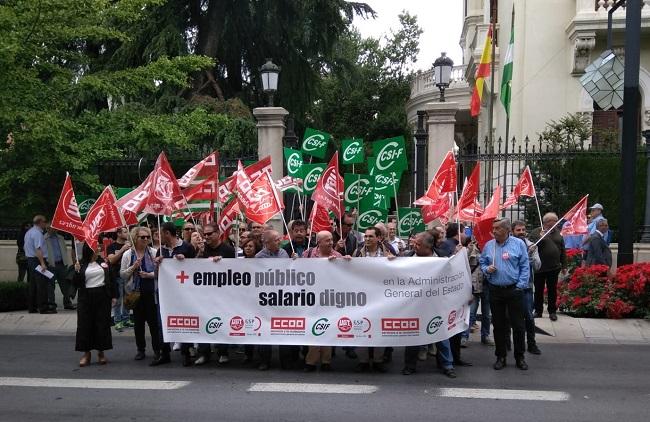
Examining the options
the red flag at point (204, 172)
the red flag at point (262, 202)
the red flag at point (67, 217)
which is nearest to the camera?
the red flag at point (67, 217)

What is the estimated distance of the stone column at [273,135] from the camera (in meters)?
14.7

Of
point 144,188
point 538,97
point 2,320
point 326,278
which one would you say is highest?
point 538,97

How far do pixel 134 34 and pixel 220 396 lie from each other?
14769 mm

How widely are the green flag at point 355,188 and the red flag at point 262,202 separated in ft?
7.55

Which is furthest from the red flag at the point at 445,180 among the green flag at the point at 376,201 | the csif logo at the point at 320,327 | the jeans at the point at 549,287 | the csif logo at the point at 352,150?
the csif logo at the point at 320,327

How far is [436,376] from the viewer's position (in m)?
7.85

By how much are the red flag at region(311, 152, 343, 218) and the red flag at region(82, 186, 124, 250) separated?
8.94ft

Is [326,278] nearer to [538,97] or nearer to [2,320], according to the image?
[2,320]

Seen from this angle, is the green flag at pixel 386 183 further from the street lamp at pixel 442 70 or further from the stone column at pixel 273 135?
the street lamp at pixel 442 70

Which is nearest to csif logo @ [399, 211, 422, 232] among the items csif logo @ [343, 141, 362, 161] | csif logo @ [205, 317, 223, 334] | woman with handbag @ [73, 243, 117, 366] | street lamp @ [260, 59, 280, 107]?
csif logo @ [343, 141, 362, 161]

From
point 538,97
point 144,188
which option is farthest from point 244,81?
point 144,188

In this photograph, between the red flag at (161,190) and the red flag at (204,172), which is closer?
the red flag at (161,190)

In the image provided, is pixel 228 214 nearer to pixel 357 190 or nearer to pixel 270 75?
pixel 357 190

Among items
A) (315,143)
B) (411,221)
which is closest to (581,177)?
(411,221)
